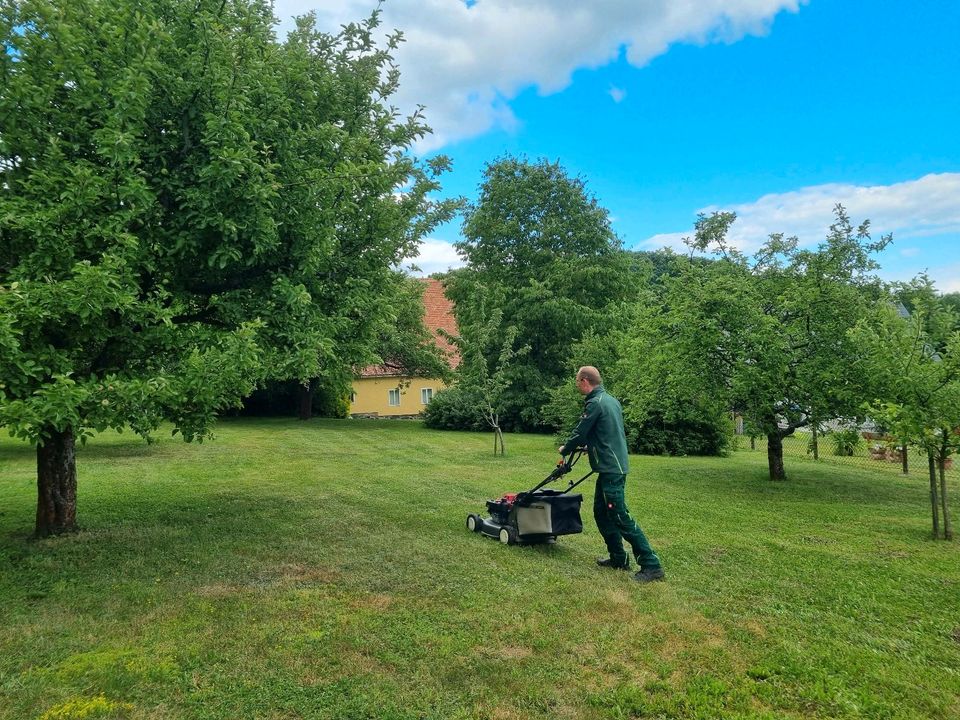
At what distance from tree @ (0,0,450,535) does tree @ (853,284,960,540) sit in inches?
261

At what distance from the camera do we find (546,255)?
1220 inches

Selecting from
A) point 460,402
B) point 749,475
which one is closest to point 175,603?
point 749,475

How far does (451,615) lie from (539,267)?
26961mm

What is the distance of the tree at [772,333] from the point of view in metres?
11.3

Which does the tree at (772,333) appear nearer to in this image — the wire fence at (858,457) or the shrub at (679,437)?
the wire fence at (858,457)

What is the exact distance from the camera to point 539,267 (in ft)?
102

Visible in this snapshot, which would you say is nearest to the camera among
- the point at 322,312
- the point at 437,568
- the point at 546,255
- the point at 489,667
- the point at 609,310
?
the point at 489,667

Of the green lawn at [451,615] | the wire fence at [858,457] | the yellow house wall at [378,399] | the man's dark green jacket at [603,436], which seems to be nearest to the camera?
the green lawn at [451,615]

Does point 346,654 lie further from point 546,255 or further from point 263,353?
point 546,255

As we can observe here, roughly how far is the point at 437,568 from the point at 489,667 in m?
2.15

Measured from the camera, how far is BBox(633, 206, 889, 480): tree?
1126 centimetres

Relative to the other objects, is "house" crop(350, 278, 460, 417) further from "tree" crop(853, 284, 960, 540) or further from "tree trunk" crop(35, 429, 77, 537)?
"tree trunk" crop(35, 429, 77, 537)

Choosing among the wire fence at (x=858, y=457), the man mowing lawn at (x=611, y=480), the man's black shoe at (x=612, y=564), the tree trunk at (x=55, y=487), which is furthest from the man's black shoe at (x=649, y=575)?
the wire fence at (x=858, y=457)

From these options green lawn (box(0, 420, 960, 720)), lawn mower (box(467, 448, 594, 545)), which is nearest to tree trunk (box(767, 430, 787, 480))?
green lawn (box(0, 420, 960, 720))
